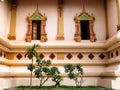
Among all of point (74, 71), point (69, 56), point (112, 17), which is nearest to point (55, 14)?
point (69, 56)

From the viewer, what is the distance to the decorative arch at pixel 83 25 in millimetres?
9227

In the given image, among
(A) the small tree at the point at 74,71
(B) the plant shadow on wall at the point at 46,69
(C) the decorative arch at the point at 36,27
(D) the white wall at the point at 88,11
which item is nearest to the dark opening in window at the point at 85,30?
(D) the white wall at the point at 88,11

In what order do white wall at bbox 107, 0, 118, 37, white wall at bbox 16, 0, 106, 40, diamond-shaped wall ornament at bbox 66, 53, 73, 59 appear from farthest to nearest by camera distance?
white wall at bbox 16, 0, 106, 40 → diamond-shaped wall ornament at bbox 66, 53, 73, 59 → white wall at bbox 107, 0, 118, 37

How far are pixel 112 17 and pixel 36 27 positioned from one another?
3408mm

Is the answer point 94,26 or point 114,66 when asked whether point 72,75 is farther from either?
point 94,26

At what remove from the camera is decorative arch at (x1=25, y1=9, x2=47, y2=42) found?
9242 millimetres

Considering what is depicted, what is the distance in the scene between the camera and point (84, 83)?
8.63 metres

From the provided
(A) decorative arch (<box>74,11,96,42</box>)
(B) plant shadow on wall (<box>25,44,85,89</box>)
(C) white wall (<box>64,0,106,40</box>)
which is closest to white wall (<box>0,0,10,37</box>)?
(B) plant shadow on wall (<box>25,44,85,89</box>)

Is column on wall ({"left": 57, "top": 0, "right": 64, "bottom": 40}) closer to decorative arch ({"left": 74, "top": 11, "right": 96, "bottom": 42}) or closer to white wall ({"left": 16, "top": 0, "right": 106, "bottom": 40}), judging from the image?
white wall ({"left": 16, "top": 0, "right": 106, "bottom": 40})

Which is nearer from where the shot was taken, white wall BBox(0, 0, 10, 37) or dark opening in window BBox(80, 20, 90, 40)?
white wall BBox(0, 0, 10, 37)

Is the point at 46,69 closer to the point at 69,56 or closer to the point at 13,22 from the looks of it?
the point at 69,56

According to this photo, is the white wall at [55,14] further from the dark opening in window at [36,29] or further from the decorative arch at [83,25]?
the dark opening in window at [36,29]

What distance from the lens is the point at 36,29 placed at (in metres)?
9.53

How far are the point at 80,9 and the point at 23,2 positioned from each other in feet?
8.84
